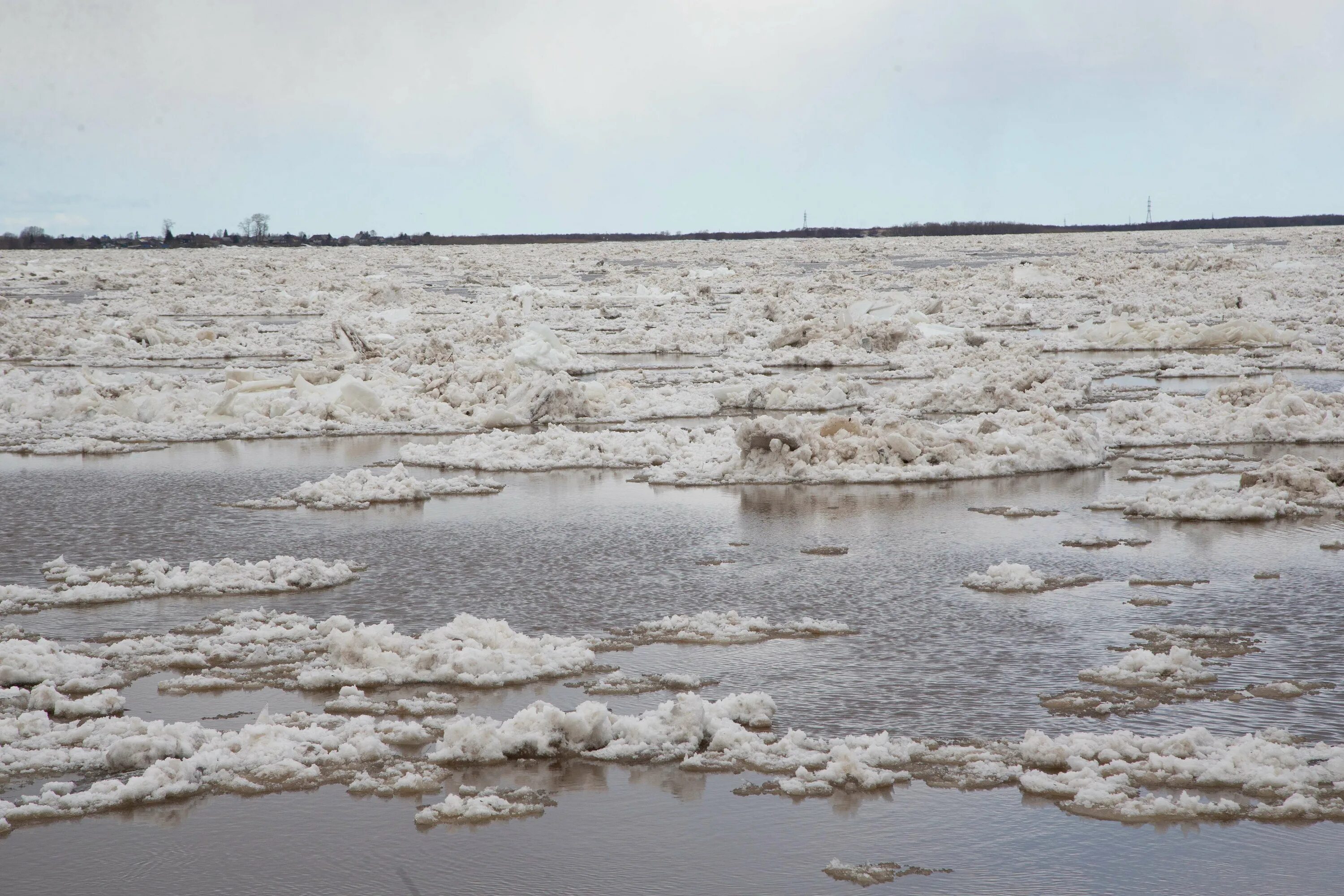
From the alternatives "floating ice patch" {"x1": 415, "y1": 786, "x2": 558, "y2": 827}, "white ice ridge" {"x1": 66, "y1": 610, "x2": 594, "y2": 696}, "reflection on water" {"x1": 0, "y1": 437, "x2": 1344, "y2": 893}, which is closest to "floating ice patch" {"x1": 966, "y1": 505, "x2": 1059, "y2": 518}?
"reflection on water" {"x1": 0, "y1": 437, "x2": 1344, "y2": 893}

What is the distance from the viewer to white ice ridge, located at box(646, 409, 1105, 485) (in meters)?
11.8

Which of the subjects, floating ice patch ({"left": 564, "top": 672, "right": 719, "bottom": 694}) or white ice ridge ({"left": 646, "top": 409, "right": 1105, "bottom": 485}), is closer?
floating ice patch ({"left": 564, "top": 672, "right": 719, "bottom": 694})

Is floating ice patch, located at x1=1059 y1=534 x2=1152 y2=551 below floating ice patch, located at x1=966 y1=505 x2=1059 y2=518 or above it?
above

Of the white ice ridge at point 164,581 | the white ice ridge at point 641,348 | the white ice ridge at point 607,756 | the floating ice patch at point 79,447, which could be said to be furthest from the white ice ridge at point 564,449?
the white ice ridge at point 607,756

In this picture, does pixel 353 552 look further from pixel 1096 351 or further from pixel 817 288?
pixel 817 288

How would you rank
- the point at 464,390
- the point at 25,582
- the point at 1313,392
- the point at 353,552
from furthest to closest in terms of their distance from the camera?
the point at 464,390
the point at 1313,392
the point at 353,552
the point at 25,582

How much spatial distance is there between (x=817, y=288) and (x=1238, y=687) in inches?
1449

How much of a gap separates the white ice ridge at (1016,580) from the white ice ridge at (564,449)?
187 inches

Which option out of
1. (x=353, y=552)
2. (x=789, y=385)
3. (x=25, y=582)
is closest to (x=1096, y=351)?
(x=789, y=385)

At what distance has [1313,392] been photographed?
47.9ft

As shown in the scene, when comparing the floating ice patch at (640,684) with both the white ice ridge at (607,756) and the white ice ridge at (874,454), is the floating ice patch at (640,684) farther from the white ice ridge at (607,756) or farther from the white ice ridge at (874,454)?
the white ice ridge at (874,454)

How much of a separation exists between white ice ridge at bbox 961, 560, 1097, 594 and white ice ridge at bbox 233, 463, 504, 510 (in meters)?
4.78

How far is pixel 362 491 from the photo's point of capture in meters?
A: 11.1

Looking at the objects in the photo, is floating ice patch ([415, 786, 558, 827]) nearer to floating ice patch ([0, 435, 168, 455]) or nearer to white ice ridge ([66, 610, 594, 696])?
white ice ridge ([66, 610, 594, 696])
